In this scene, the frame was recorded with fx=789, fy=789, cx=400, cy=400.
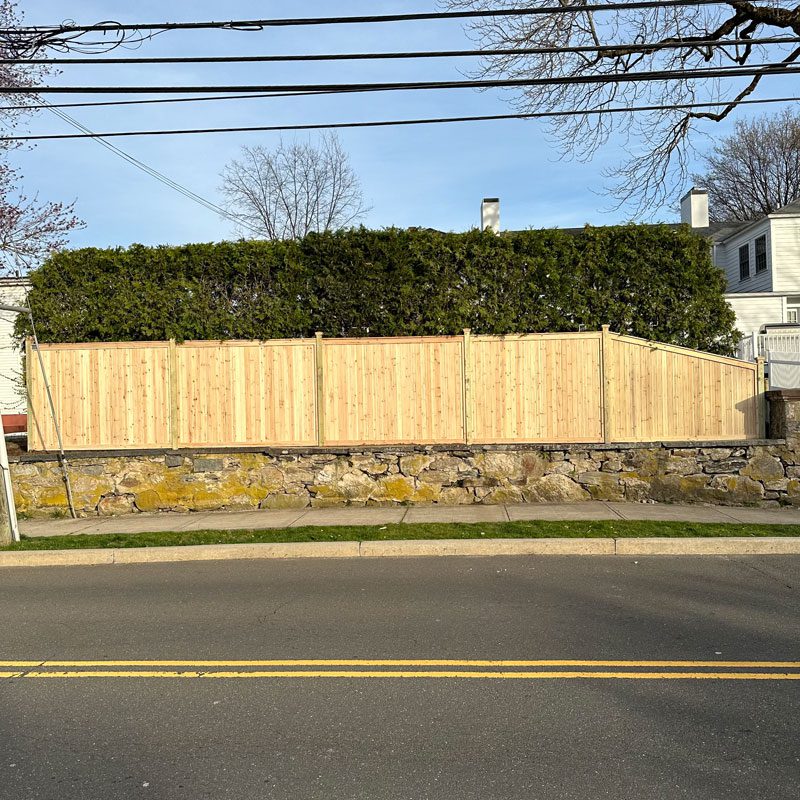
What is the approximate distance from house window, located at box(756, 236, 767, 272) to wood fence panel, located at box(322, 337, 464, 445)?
24.2 metres

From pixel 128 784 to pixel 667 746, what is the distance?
2649 mm

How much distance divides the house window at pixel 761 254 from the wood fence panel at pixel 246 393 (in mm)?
25458

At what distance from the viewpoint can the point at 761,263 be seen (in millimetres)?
31688

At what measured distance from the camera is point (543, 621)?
248 inches

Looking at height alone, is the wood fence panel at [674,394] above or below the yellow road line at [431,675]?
above

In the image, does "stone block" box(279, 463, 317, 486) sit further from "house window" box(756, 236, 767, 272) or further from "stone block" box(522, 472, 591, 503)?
"house window" box(756, 236, 767, 272)

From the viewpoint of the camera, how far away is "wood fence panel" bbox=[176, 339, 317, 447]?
11922mm

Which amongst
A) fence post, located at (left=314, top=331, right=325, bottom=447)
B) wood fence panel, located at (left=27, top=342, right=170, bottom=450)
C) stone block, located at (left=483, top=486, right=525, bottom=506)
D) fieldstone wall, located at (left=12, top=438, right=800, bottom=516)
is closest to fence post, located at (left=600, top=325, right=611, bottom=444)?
fieldstone wall, located at (left=12, top=438, right=800, bottom=516)

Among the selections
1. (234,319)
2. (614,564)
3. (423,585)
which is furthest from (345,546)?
(234,319)

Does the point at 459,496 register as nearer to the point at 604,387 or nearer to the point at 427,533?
the point at 427,533

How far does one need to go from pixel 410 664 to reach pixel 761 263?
101 ft

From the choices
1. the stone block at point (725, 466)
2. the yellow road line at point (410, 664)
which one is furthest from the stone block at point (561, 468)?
the yellow road line at point (410, 664)

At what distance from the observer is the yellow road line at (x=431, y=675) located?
16.4 feet

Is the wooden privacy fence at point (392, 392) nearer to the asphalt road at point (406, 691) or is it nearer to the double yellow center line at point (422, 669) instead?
the asphalt road at point (406, 691)
